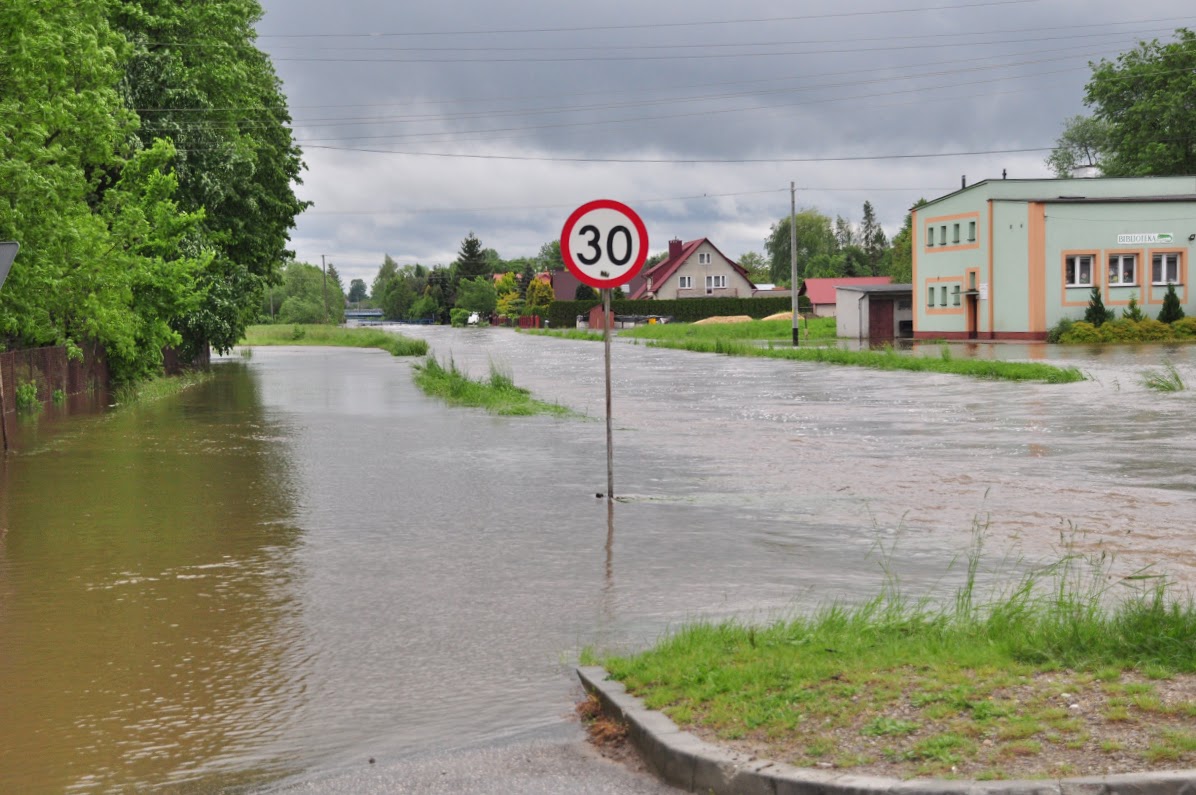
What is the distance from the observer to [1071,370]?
32031 millimetres

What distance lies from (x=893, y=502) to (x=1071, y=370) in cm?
2174

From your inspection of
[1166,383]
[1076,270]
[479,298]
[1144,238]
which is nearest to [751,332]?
[1076,270]

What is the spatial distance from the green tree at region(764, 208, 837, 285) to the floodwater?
153 metres

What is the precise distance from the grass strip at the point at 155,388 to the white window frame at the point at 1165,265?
43.8 m

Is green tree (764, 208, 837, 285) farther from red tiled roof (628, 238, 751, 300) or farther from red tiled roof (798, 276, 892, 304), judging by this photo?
red tiled roof (798, 276, 892, 304)

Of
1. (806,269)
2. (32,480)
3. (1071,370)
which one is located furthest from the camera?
(806,269)

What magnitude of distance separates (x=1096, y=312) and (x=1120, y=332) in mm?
2393

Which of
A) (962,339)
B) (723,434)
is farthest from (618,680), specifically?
(962,339)

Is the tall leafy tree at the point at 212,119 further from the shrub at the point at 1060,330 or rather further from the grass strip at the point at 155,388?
the shrub at the point at 1060,330

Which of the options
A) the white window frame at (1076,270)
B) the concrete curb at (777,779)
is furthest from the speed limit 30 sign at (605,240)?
the white window frame at (1076,270)

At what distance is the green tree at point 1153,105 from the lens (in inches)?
3110

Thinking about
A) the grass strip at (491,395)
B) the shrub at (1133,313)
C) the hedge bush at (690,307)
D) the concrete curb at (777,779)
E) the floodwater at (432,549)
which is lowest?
the floodwater at (432,549)

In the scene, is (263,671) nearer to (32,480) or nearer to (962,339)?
(32,480)

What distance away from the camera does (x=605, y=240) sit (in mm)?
12516
